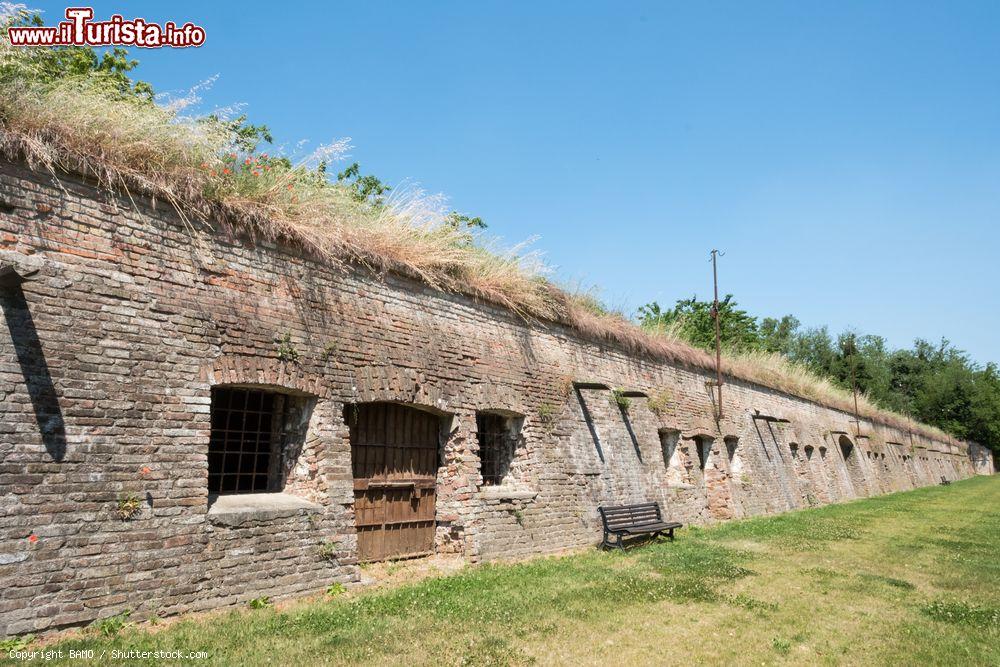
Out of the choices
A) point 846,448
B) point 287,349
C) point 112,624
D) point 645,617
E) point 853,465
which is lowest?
point 645,617

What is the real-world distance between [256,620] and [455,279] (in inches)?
215

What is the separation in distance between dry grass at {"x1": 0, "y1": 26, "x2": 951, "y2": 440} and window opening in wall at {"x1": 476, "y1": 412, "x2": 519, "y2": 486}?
74.0 inches

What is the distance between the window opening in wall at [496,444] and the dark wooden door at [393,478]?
143 centimetres

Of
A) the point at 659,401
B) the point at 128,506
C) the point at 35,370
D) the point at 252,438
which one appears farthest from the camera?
the point at 659,401

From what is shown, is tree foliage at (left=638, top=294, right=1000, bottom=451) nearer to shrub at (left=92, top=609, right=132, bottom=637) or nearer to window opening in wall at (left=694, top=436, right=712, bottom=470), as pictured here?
window opening in wall at (left=694, top=436, right=712, bottom=470)

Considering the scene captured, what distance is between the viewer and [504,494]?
10.0 m

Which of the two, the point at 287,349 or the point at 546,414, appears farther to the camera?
the point at 546,414

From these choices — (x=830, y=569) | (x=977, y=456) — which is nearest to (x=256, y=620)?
(x=830, y=569)

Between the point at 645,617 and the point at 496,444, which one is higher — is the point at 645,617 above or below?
below

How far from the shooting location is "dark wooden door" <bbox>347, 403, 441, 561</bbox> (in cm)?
864

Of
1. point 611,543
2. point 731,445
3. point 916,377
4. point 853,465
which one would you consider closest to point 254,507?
point 611,543

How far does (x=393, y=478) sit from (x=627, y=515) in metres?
4.54

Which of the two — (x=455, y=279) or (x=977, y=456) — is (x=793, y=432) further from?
(x=977, y=456)

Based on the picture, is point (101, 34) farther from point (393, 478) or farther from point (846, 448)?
point (846, 448)
